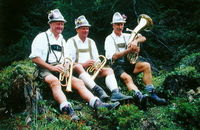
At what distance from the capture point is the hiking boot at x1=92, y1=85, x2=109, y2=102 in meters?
6.37

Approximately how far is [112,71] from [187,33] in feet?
15.4

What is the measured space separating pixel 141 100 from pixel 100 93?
78cm

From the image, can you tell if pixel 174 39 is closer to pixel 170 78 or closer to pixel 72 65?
pixel 170 78

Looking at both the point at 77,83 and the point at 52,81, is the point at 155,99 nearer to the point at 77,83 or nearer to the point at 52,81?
the point at 77,83

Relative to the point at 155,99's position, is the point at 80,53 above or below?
above

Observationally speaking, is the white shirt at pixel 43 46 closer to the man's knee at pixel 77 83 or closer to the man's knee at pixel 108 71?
the man's knee at pixel 77 83

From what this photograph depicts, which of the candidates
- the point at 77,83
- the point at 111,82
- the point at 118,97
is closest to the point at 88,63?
the point at 111,82

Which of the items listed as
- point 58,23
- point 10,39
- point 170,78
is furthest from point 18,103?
point 10,39

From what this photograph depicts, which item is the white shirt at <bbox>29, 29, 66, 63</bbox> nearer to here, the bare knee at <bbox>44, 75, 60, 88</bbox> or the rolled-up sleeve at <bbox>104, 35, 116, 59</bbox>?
the bare knee at <bbox>44, 75, 60, 88</bbox>

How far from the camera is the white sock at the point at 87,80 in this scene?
6632mm

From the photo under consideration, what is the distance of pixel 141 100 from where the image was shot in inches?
247

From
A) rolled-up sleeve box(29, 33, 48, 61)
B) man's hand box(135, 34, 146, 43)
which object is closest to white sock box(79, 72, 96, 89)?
rolled-up sleeve box(29, 33, 48, 61)

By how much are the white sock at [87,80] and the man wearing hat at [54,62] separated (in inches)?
8.8

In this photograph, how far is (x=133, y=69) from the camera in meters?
7.71
